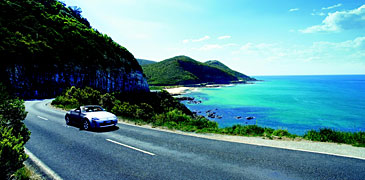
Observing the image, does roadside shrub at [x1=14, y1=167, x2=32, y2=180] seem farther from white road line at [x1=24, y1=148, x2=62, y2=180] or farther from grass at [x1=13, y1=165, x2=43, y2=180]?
white road line at [x1=24, y1=148, x2=62, y2=180]

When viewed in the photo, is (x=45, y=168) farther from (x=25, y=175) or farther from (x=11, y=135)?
(x=11, y=135)

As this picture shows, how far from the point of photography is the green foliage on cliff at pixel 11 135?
14.4ft

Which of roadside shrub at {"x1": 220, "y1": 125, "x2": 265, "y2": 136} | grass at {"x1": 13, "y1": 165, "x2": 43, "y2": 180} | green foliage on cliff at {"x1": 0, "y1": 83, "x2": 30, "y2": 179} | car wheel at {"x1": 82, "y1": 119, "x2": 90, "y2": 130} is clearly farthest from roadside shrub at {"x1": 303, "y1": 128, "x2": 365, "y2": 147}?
car wheel at {"x1": 82, "y1": 119, "x2": 90, "y2": 130}

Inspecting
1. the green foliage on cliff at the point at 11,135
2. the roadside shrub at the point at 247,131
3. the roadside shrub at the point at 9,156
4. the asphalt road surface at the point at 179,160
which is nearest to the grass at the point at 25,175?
the asphalt road surface at the point at 179,160

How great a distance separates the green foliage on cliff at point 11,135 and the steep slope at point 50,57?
39.9 metres

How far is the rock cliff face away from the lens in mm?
37719

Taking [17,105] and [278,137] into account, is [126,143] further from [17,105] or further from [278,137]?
[278,137]

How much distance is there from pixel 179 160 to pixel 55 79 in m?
49.8

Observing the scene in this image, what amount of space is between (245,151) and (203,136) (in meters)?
3.13

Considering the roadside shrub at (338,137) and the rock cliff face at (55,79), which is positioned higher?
the rock cliff face at (55,79)

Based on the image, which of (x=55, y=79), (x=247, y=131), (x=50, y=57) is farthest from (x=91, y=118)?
(x=50, y=57)

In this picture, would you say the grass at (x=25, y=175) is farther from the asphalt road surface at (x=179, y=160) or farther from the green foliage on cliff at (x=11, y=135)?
the green foliage on cliff at (x=11, y=135)

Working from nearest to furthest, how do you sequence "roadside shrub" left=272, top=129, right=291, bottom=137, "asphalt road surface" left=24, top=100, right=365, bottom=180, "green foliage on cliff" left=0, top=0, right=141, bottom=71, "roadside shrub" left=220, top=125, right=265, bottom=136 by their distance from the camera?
"asphalt road surface" left=24, top=100, right=365, bottom=180 < "roadside shrub" left=272, top=129, right=291, bottom=137 < "roadside shrub" left=220, top=125, right=265, bottom=136 < "green foliage on cliff" left=0, top=0, right=141, bottom=71

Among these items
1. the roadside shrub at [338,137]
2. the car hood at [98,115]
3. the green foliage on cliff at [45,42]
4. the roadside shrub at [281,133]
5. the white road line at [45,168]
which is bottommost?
the white road line at [45,168]
